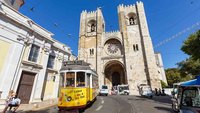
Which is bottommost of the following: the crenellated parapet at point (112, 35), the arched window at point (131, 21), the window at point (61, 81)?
the window at point (61, 81)

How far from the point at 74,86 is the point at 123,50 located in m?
25.4

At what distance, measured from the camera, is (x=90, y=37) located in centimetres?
3497

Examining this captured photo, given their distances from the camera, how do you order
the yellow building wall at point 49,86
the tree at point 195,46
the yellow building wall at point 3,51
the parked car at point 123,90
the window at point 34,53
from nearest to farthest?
1. the yellow building wall at point 3,51
2. the window at point 34,53
3. the yellow building wall at point 49,86
4. the tree at point 195,46
5. the parked car at point 123,90

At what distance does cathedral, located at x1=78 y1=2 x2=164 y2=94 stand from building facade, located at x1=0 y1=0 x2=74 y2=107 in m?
17.4

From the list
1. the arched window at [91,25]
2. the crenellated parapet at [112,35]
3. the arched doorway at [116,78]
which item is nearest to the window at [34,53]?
the crenellated parapet at [112,35]

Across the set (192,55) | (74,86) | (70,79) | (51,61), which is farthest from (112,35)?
(74,86)

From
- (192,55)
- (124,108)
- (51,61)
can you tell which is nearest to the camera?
(124,108)

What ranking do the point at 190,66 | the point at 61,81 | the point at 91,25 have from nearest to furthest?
the point at 61,81, the point at 190,66, the point at 91,25

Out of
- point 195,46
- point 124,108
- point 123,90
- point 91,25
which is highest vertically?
point 91,25

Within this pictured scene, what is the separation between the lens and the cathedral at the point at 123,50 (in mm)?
26953

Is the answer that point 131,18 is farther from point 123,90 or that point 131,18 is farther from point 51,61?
point 51,61

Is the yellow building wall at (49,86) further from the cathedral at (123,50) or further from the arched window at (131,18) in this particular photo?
the arched window at (131,18)

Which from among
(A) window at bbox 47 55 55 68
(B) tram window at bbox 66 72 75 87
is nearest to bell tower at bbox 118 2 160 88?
(A) window at bbox 47 55 55 68

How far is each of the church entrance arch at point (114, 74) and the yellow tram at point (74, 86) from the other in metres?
24.6
